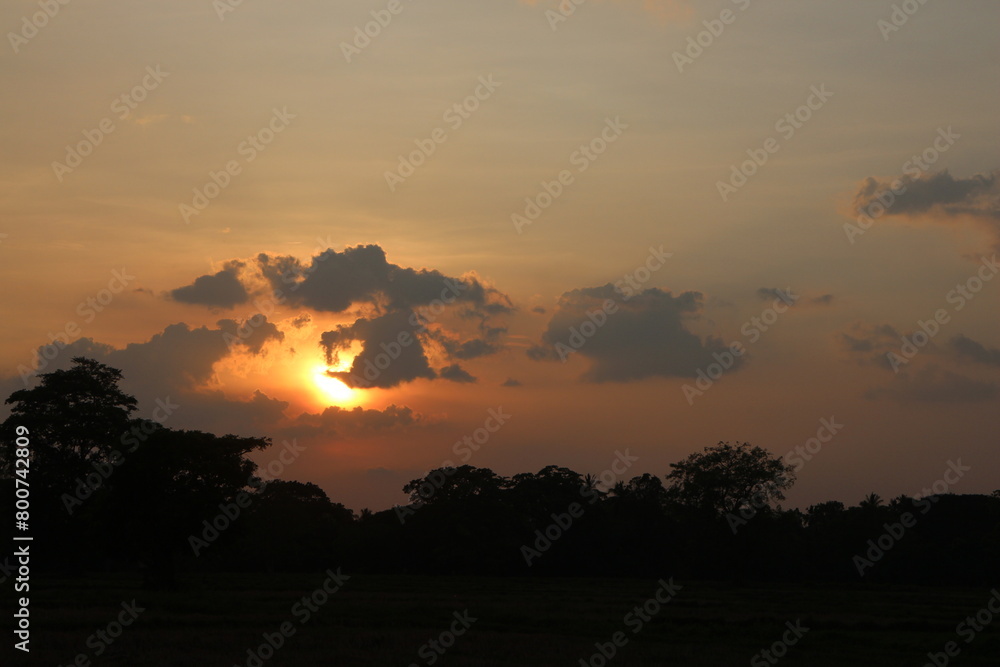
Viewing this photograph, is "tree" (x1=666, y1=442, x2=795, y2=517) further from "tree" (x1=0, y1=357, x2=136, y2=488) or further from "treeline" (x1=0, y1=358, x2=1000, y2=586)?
"tree" (x1=0, y1=357, x2=136, y2=488)

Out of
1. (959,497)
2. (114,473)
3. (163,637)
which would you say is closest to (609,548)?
(959,497)

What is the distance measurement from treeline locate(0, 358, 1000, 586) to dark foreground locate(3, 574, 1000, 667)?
35.8ft

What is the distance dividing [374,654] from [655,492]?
302ft

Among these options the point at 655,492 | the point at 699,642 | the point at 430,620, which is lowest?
the point at 699,642

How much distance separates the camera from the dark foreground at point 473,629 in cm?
2962

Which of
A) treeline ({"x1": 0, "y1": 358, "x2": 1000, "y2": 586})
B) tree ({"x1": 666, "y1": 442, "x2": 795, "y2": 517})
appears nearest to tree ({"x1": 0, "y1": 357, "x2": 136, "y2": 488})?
Answer: treeline ({"x1": 0, "y1": 358, "x2": 1000, "y2": 586})

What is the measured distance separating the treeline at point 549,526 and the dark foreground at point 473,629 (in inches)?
429

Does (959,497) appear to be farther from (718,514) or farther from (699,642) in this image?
(699,642)

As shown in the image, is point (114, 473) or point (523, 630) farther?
point (114, 473)

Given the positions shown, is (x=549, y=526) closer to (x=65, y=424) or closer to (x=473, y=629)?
(x=65, y=424)

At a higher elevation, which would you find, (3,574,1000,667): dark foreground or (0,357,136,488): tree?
(0,357,136,488): tree

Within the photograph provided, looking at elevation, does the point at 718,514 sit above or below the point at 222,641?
above

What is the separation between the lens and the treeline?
64938mm

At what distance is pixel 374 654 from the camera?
96.5ft
